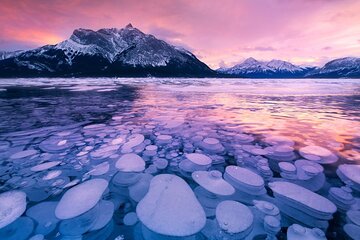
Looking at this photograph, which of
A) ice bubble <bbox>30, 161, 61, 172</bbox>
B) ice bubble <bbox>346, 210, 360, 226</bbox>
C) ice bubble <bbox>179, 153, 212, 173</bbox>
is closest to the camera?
ice bubble <bbox>346, 210, 360, 226</bbox>

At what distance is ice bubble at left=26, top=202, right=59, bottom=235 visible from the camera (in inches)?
73.9

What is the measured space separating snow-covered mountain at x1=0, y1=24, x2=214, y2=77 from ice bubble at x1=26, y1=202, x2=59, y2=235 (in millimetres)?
114998

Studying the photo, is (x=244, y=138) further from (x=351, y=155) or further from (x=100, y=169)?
(x=100, y=169)

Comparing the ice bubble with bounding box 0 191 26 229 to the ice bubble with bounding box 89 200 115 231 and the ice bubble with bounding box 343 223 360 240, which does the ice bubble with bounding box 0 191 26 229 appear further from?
the ice bubble with bounding box 343 223 360 240

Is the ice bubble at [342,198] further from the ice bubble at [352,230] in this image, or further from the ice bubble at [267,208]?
the ice bubble at [267,208]

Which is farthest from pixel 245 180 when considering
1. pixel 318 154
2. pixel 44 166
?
pixel 44 166

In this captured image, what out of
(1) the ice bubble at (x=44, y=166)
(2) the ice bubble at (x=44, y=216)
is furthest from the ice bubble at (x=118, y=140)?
(2) the ice bubble at (x=44, y=216)

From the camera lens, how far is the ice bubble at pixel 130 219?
1975mm

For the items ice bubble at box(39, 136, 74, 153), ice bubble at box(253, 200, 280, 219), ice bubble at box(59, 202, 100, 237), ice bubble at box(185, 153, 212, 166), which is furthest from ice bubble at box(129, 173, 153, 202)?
ice bubble at box(39, 136, 74, 153)

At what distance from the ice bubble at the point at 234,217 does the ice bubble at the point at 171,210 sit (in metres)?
0.17

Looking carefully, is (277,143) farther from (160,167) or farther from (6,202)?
(6,202)

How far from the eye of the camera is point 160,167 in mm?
3092

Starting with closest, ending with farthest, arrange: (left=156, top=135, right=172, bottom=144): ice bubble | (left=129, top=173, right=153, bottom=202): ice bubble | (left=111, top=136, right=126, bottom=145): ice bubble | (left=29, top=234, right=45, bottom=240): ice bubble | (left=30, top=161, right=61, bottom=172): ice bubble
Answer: (left=29, top=234, right=45, bottom=240): ice bubble, (left=129, top=173, right=153, bottom=202): ice bubble, (left=30, top=161, right=61, bottom=172): ice bubble, (left=111, top=136, right=126, bottom=145): ice bubble, (left=156, top=135, right=172, bottom=144): ice bubble

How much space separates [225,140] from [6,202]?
3405 millimetres
